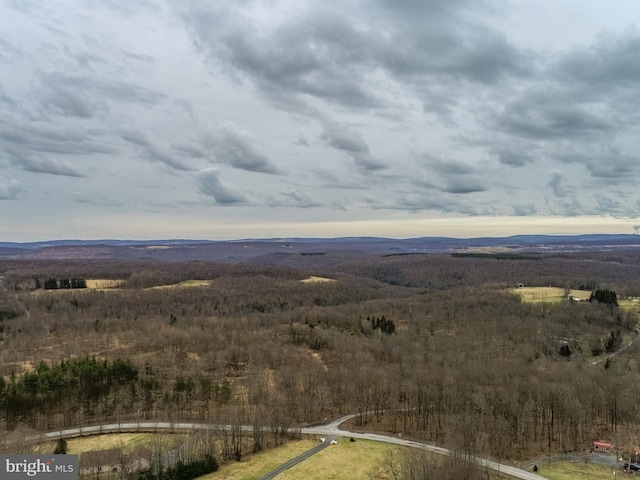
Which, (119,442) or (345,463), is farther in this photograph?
(119,442)

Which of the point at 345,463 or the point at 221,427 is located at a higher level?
the point at 221,427

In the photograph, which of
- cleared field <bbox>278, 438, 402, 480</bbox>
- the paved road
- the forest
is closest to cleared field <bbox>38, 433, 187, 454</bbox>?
the forest

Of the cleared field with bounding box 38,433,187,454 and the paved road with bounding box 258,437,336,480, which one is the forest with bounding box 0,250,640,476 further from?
the paved road with bounding box 258,437,336,480

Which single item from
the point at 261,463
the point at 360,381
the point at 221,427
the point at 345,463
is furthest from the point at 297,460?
the point at 360,381

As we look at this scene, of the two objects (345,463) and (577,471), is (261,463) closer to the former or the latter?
(345,463)

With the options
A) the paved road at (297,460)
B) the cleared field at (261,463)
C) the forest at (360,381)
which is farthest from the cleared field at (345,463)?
the forest at (360,381)

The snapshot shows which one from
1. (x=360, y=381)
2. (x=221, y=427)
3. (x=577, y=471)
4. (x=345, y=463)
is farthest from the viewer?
(x=360, y=381)

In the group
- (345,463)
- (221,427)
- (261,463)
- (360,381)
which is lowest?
(261,463)

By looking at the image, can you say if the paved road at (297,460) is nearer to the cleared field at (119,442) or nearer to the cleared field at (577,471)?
the cleared field at (119,442)
